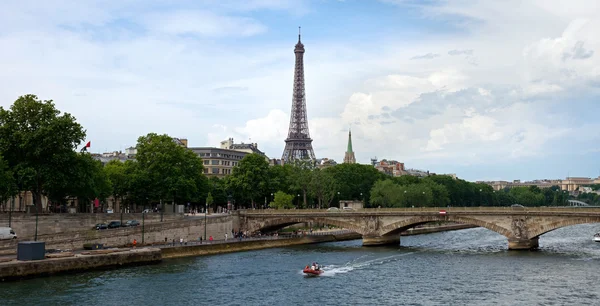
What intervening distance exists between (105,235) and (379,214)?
41.4 m

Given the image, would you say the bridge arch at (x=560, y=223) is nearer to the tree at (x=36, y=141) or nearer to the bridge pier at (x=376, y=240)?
the bridge pier at (x=376, y=240)

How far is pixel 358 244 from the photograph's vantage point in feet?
350

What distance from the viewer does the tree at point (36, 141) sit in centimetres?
8238

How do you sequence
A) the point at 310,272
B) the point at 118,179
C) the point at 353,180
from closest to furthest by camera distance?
the point at 310,272
the point at 118,179
the point at 353,180

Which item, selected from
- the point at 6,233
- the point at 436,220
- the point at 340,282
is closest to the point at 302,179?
the point at 436,220

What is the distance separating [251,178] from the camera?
13200 cm

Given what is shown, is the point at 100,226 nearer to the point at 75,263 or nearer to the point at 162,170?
the point at 162,170

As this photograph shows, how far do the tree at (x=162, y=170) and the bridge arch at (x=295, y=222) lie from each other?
1264 centimetres

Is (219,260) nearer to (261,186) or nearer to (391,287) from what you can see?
(391,287)

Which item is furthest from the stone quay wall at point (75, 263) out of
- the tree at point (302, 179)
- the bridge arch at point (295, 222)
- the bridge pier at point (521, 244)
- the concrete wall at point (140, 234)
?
the tree at point (302, 179)

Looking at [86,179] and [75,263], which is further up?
[86,179]

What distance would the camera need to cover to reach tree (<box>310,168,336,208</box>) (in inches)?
5689

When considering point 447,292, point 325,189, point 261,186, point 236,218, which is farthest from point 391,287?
point 325,189

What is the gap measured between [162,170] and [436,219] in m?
43.9
